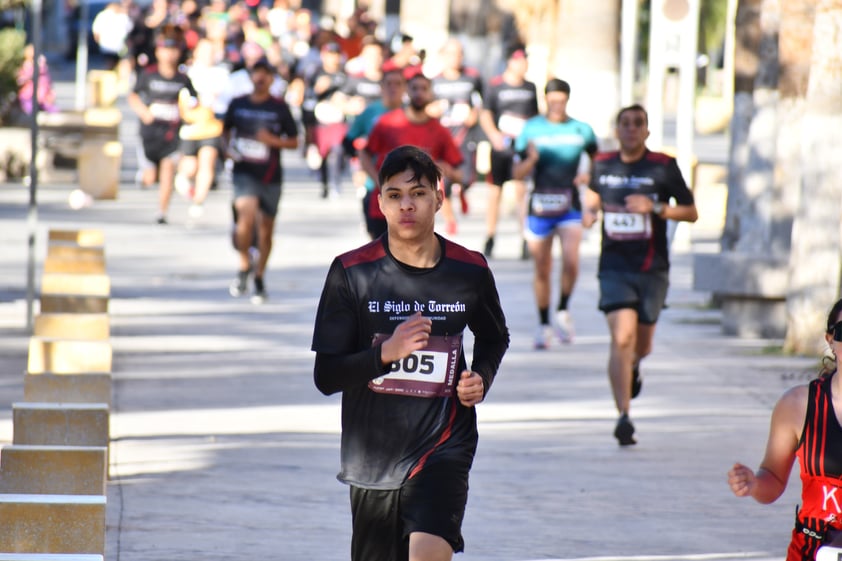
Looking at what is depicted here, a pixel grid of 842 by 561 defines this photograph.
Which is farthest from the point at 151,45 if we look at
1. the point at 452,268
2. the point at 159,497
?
the point at 452,268

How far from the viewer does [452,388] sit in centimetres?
538

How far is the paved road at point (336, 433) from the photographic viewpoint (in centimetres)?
782

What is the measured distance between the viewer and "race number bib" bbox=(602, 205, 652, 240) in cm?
1030

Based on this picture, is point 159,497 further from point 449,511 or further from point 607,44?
point 607,44

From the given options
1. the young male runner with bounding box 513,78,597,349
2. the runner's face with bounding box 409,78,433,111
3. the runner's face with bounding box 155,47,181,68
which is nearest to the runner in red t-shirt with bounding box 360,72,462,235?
the runner's face with bounding box 409,78,433,111

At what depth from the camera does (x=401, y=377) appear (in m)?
5.31

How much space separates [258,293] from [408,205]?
34.1 ft

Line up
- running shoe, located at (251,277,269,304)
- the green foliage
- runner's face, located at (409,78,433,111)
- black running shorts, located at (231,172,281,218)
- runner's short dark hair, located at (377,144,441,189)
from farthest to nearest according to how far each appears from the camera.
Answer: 1. the green foliage
2. black running shorts, located at (231,172,281,218)
3. running shoe, located at (251,277,269,304)
4. runner's face, located at (409,78,433,111)
5. runner's short dark hair, located at (377,144,441,189)

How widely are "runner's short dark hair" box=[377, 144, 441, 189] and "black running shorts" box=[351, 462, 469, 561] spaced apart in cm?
80

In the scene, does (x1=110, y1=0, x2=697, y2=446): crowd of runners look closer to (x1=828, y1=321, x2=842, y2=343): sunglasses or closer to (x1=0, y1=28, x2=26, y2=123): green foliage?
(x1=828, y1=321, x2=842, y2=343): sunglasses

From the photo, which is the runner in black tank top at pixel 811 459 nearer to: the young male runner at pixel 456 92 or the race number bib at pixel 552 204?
the race number bib at pixel 552 204

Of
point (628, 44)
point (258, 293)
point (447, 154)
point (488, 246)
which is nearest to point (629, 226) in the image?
point (447, 154)

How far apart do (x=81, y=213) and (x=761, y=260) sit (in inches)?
390

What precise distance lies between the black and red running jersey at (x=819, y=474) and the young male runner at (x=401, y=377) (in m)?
0.92
